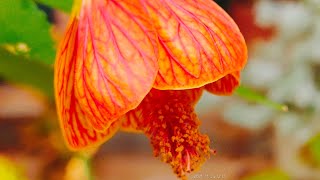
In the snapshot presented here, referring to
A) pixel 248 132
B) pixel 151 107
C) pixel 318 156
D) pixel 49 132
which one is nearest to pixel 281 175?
pixel 318 156

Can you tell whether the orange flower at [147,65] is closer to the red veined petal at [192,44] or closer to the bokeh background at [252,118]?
the red veined petal at [192,44]

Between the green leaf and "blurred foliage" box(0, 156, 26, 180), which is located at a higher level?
the green leaf

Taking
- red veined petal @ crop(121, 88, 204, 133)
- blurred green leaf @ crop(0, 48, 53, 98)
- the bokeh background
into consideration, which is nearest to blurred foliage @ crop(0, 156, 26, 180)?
blurred green leaf @ crop(0, 48, 53, 98)

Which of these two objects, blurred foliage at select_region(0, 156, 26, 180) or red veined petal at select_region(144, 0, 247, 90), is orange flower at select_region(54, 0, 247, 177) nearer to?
red veined petal at select_region(144, 0, 247, 90)

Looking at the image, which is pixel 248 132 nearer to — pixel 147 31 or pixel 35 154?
pixel 35 154

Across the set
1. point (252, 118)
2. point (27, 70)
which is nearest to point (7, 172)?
point (27, 70)

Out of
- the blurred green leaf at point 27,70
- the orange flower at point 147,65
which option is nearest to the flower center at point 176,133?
the orange flower at point 147,65

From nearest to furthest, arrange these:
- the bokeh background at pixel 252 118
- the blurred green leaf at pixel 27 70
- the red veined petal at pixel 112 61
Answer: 1. the red veined petal at pixel 112 61
2. the blurred green leaf at pixel 27 70
3. the bokeh background at pixel 252 118
